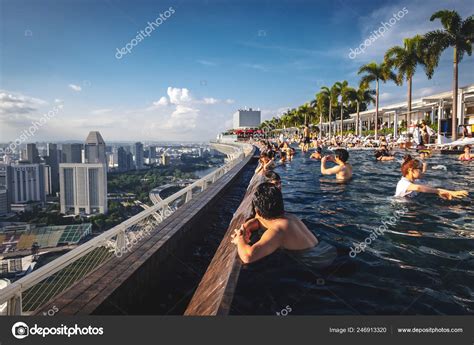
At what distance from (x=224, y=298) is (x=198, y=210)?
12.0 ft

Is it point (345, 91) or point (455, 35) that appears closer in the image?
point (455, 35)

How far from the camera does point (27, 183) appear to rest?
1136 centimetres

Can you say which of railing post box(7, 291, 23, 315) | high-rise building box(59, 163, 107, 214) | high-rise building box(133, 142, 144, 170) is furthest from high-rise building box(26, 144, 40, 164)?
high-rise building box(133, 142, 144, 170)

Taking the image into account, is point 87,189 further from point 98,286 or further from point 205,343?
point 205,343

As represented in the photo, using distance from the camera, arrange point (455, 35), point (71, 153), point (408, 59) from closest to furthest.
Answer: point (71, 153) < point (455, 35) < point (408, 59)

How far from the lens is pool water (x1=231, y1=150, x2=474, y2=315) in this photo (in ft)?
9.09

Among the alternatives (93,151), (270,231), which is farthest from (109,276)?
(93,151)

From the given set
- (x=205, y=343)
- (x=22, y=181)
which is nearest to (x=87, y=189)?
(x=22, y=181)

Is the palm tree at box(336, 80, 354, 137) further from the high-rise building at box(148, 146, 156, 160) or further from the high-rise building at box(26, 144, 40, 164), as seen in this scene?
the high-rise building at box(26, 144, 40, 164)

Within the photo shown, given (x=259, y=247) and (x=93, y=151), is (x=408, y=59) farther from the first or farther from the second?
(x=259, y=247)

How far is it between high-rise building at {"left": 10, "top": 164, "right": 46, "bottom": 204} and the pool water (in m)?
9.66

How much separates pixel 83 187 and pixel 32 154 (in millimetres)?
2356

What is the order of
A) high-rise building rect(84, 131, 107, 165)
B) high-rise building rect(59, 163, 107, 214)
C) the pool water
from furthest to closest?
high-rise building rect(84, 131, 107, 165) → high-rise building rect(59, 163, 107, 214) → the pool water

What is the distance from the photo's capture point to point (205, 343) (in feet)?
7.91
